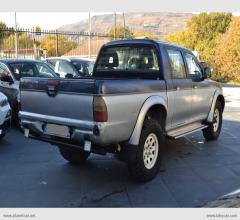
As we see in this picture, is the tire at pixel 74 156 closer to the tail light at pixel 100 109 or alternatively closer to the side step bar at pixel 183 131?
the side step bar at pixel 183 131

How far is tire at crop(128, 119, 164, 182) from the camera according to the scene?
17.4 feet

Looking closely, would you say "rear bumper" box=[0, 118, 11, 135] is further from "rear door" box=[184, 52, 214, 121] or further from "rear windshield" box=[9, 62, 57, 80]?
"rear door" box=[184, 52, 214, 121]

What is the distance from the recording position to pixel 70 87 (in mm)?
4938

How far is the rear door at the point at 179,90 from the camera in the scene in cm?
636

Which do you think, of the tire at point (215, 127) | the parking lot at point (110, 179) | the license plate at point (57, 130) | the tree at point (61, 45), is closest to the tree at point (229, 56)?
the tire at point (215, 127)

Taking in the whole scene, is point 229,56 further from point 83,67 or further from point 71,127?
point 71,127

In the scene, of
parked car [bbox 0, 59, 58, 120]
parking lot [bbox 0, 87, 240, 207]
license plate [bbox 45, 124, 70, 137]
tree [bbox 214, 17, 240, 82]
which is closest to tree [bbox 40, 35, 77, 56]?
tree [bbox 214, 17, 240, 82]

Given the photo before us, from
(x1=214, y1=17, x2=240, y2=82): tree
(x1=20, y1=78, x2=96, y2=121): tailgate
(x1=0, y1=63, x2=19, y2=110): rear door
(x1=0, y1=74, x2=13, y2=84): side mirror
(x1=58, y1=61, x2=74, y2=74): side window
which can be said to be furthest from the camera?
(x1=214, y1=17, x2=240, y2=82): tree

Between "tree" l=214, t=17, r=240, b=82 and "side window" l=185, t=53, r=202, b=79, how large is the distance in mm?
18360

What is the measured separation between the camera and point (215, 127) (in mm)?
8383

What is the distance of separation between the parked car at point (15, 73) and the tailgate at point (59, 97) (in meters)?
3.66

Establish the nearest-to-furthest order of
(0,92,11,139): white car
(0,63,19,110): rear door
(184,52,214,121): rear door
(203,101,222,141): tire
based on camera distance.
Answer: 1. (184,52,214,121): rear door
2. (0,92,11,139): white car
3. (203,101,222,141): tire
4. (0,63,19,110): rear door

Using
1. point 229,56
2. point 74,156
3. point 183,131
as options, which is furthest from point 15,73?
point 229,56

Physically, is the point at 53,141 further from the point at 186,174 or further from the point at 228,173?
the point at 228,173
